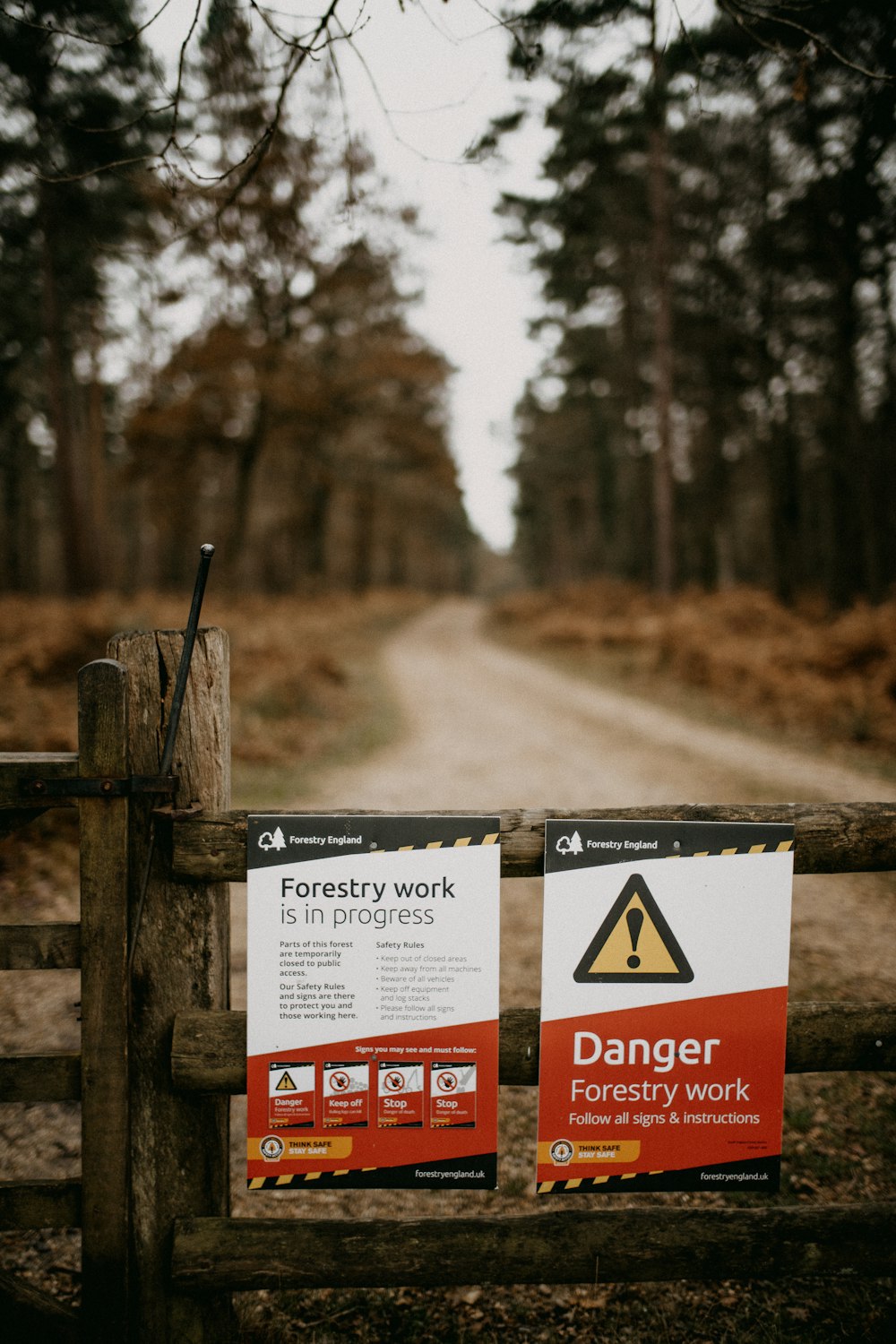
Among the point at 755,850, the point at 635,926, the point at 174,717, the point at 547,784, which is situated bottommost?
the point at 547,784

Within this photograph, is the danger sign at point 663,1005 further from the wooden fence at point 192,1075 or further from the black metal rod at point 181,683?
the black metal rod at point 181,683

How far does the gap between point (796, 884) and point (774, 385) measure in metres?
18.4

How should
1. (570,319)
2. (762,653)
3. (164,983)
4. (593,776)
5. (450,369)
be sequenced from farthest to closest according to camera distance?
(570,319) < (450,369) < (762,653) < (593,776) < (164,983)

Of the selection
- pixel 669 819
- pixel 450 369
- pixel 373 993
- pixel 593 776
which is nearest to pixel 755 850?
pixel 669 819

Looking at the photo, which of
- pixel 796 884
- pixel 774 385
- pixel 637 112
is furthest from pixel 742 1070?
pixel 774 385

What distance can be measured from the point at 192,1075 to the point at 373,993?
1.95 ft

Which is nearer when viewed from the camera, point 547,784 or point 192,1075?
point 192,1075

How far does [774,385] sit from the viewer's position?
19953 mm

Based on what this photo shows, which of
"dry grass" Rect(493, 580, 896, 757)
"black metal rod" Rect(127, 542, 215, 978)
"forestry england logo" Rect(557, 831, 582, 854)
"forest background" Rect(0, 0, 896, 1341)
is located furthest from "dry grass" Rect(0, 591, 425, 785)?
"dry grass" Rect(493, 580, 896, 757)

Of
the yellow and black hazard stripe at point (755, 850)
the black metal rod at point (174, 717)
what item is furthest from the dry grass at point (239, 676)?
the yellow and black hazard stripe at point (755, 850)

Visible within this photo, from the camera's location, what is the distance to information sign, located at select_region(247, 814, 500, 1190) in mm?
2162

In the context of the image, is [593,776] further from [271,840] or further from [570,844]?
[271,840]

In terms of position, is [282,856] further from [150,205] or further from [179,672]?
[150,205]

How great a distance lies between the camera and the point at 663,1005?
86.5 inches
